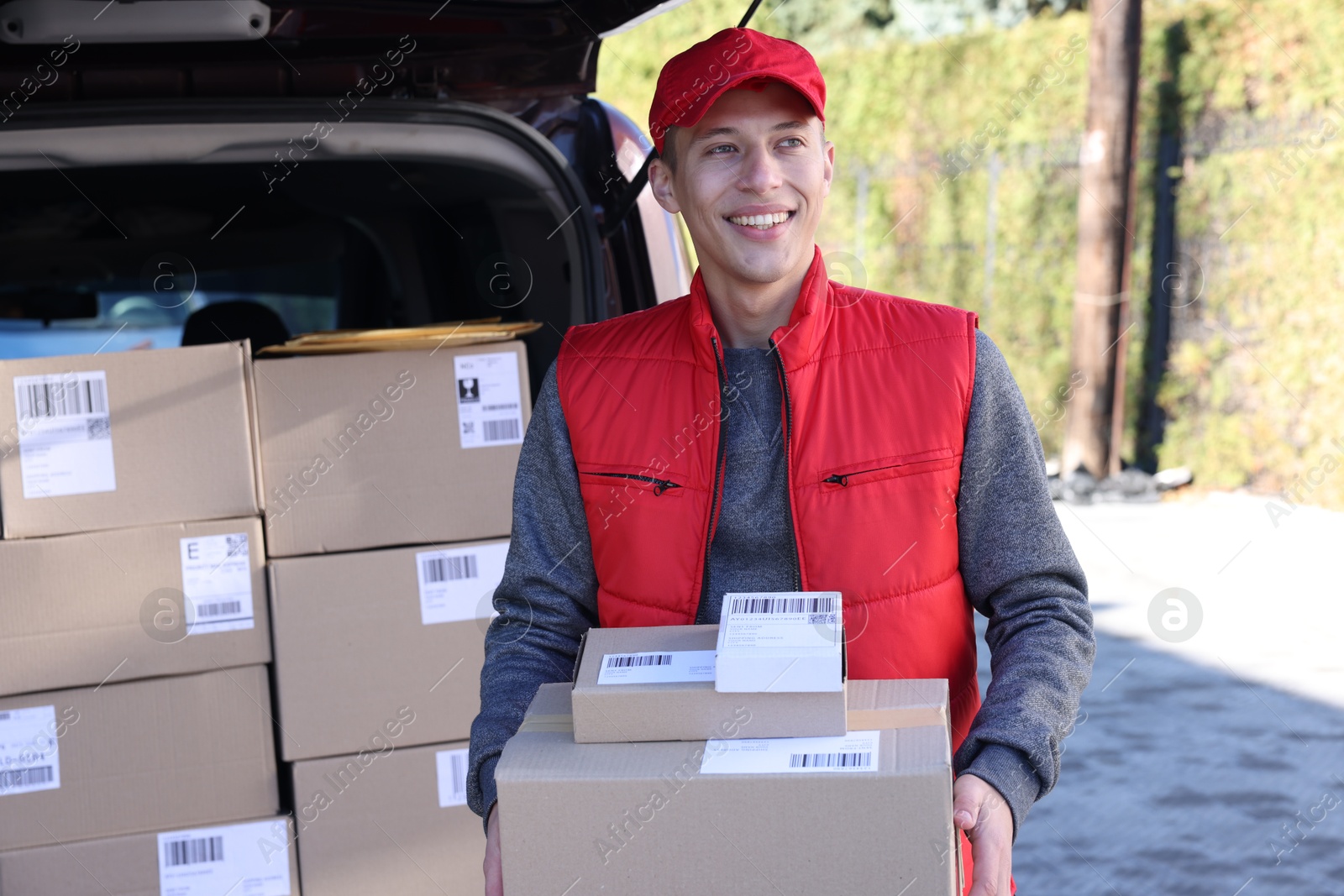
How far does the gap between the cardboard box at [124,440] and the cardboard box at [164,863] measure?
54 centimetres

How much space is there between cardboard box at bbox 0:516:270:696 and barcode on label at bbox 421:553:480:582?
29 cm

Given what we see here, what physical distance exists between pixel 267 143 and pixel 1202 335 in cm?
720

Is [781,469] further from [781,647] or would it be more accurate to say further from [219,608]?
[219,608]

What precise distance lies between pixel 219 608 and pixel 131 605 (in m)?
0.14

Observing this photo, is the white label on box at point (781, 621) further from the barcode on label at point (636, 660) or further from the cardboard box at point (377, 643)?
the cardboard box at point (377, 643)

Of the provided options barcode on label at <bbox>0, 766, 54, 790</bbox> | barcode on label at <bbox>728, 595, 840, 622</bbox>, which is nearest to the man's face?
barcode on label at <bbox>728, 595, 840, 622</bbox>

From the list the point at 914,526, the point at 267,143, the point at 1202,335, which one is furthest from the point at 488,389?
the point at 1202,335

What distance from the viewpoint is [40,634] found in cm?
223

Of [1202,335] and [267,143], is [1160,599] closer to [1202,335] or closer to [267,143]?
[1202,335]

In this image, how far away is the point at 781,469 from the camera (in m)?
1.64

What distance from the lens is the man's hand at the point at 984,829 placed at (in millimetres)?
1349

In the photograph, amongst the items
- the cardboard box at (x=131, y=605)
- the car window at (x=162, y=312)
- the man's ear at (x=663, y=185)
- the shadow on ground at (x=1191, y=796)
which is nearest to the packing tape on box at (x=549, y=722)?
the man's ear at (x=663, y=185)

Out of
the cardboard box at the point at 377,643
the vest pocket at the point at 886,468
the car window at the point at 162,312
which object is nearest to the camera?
the vest pocket at the point at 886,468

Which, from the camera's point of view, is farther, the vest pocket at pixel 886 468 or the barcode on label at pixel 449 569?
the barcode on label at pixel 449 569
